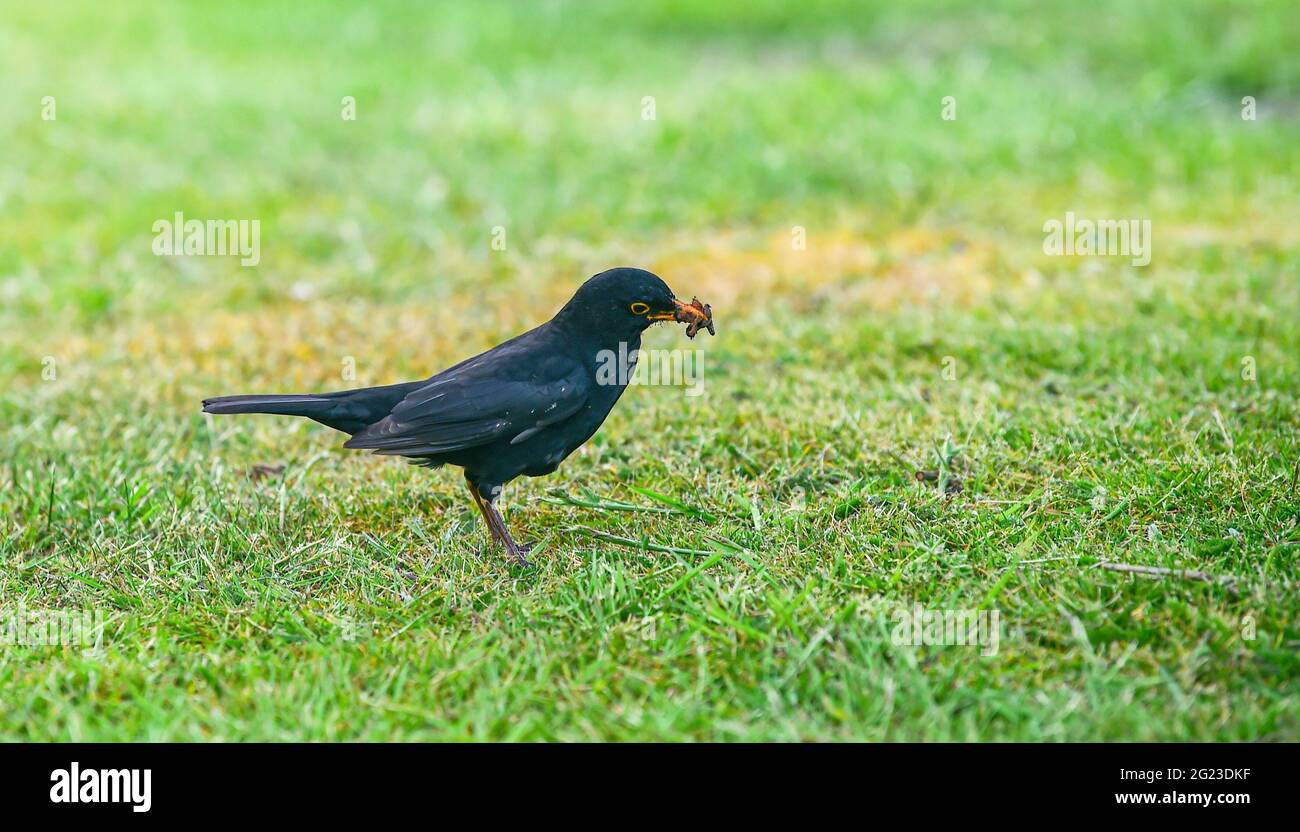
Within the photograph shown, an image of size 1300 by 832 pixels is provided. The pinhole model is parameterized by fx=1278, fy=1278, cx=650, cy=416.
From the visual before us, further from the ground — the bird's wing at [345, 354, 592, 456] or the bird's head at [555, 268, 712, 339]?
the bird's head at [555, 268, 712, 339]

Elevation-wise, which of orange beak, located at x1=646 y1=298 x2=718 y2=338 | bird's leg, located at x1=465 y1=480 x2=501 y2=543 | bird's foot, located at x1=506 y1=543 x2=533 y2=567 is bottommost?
bird's foot, located at x1=506 y1=543 x2=533 y2=567

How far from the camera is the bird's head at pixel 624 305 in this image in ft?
12.8

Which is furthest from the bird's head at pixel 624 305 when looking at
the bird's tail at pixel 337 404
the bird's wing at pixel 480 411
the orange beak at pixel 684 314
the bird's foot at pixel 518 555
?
the bird's foot at pixel 518 555

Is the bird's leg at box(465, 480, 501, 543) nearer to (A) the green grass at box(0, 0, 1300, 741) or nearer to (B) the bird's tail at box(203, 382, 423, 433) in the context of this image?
(A) the green grass at box(0, 0, 1300, 741)

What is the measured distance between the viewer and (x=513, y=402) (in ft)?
12.4

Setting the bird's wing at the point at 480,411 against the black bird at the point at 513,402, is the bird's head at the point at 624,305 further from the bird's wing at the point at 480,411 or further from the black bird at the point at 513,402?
the bird's wing at the point at 480,411

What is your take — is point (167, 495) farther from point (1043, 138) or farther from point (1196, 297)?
point (1043, 138)

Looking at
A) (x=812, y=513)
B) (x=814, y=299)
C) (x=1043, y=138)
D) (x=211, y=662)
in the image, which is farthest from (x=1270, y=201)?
(x=211, y=662)

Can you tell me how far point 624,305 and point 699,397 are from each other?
1243 mm

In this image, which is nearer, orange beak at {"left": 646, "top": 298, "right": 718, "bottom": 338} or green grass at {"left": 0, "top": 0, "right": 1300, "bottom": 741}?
green grass at {"left": 0, "top": 0, "right": 1300, "bottom": 741}

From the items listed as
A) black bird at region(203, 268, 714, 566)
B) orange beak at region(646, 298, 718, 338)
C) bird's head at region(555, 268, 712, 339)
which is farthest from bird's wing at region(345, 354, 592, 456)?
orange beak at region(646, 298, 718, 338)

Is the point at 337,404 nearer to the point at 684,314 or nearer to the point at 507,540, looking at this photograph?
the point at 507,540

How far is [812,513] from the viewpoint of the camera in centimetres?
397

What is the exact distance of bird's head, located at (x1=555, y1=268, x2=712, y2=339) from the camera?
391 cm
